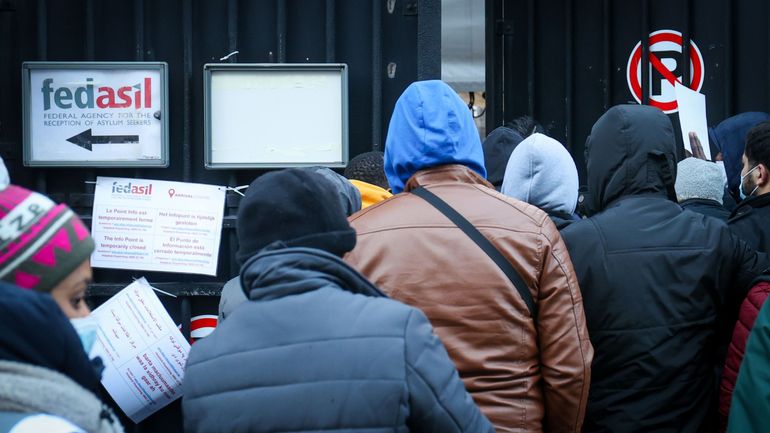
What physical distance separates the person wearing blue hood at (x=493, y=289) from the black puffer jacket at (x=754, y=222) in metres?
1.06

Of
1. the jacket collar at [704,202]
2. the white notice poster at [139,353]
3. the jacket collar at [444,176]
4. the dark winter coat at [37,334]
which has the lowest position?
the white notice poster at [139,353]

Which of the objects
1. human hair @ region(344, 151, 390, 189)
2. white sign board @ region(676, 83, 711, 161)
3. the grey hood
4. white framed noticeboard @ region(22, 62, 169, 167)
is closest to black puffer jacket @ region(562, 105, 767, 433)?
the grey hood

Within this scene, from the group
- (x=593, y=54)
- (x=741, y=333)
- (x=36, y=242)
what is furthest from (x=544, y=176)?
(x=593, y=54)

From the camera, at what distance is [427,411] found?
200 cm

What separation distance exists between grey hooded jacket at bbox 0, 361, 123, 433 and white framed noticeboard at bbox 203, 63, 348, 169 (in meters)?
2.09

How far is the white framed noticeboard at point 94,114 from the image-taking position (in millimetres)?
3693

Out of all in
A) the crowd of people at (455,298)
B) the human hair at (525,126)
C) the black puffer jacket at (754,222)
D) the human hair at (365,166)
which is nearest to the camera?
the crowd of people at (455,298)

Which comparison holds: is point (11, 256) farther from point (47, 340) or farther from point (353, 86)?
point (353, 86)

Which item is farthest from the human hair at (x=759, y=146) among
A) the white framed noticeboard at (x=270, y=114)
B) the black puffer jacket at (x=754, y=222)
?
the white framed noticeboard at (x=270, y=114)

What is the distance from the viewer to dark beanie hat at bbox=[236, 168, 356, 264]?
2166 mm

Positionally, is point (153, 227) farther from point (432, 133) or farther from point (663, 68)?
point (663, 68)

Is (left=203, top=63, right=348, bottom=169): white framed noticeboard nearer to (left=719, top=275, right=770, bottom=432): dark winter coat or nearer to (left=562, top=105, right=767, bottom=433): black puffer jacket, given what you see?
(left=562, top=105, right=767, bottom=433): black puffer jacket

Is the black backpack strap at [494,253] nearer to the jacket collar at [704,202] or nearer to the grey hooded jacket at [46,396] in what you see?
the grey hooded jacket at [46,396]

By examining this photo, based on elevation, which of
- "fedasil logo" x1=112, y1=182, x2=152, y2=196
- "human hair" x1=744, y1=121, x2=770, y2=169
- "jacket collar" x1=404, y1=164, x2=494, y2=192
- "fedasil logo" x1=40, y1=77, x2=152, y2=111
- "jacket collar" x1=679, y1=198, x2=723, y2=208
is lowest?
"jacket collar" x1=679, y1=198, x2=723, y2=208
